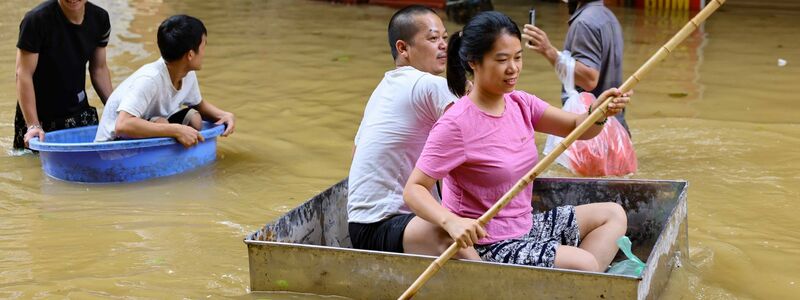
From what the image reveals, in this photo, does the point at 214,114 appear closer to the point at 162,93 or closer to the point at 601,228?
the point at 162,93

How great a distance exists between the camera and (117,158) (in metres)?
6.12

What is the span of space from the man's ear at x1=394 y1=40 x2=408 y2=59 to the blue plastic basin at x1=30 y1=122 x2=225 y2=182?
2067 mm

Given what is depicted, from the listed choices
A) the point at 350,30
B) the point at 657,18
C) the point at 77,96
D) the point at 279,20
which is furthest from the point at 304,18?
the point at 77,96

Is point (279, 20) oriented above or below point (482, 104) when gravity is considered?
below

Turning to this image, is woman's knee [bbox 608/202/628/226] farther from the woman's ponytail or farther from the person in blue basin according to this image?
the person in blue basin

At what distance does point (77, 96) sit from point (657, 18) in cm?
728

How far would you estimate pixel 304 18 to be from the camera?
497 inches

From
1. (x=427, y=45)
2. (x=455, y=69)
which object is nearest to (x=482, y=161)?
(x=455, y=69)

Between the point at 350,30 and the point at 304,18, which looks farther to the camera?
the point at 304,18

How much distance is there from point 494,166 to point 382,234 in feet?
1.78

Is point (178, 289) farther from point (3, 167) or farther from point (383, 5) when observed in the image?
point (383, 5)

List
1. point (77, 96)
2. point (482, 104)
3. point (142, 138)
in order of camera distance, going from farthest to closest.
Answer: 1. point (77, 96)
2. point (142, 138)
3. point (482, 104)

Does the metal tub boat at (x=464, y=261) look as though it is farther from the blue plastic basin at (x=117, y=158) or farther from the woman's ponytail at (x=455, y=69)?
the blue plastic basin at (x=117, y=158)

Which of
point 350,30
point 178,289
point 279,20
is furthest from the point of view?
point 279,20
